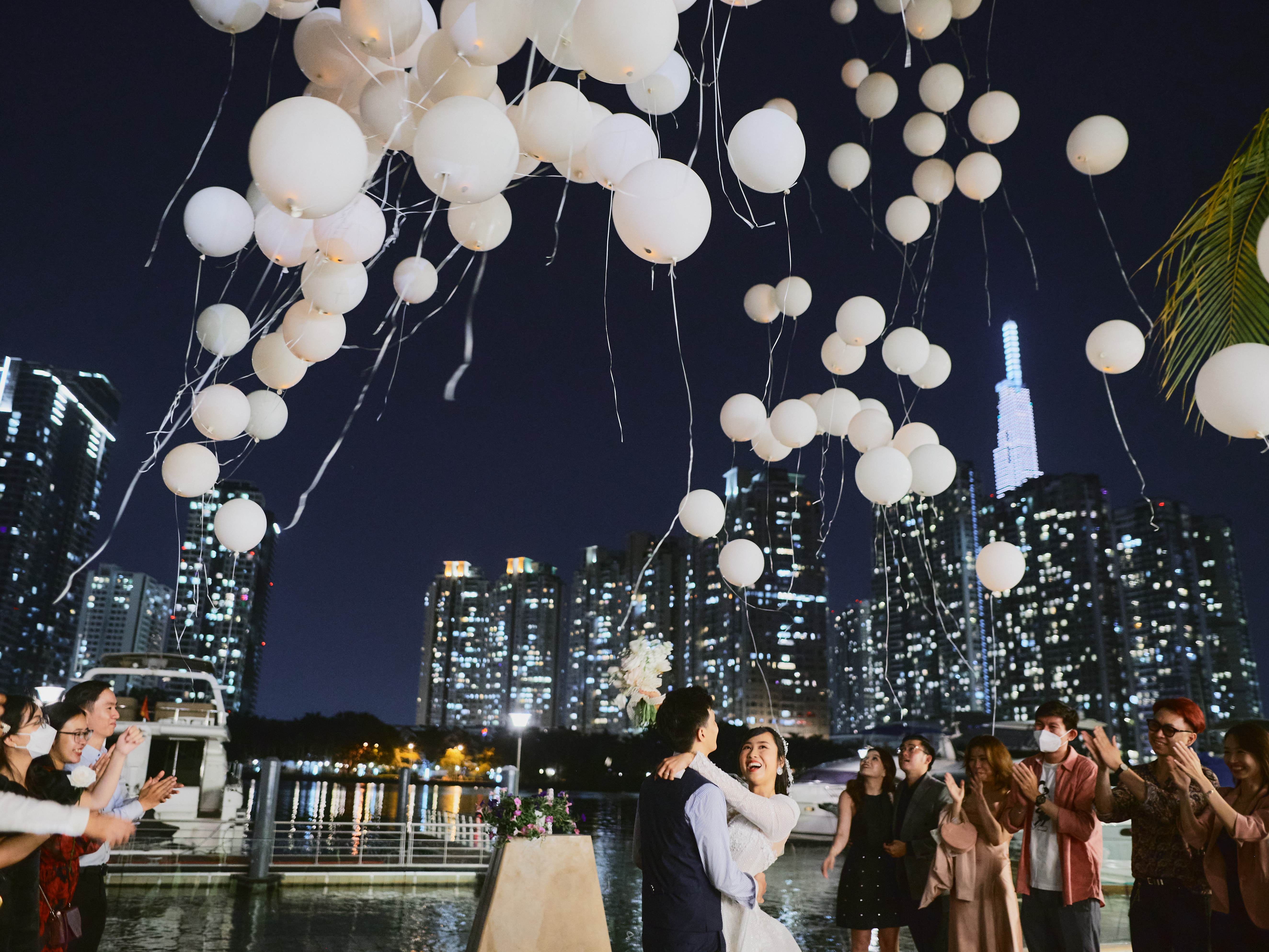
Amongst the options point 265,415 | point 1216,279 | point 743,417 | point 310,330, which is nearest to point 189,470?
point 265,415

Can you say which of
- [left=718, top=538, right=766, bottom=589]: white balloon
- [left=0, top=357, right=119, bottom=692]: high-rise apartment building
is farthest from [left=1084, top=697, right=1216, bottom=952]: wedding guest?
[left=0, top=357, right=119, bottom=692]: high-rise apartment building

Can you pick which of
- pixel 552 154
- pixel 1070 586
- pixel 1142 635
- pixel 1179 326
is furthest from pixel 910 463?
pixel 1142 635

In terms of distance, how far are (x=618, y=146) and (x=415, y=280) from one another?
189 centimetres

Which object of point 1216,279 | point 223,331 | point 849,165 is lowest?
point 1216,279

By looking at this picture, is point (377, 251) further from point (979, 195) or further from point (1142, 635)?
point (1142, 635)

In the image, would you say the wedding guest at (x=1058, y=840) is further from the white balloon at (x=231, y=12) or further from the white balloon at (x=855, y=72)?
the white balloon at (x=231, y=12)

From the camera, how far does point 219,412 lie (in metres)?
5.11

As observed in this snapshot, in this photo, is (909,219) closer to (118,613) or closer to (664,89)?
(664,89)

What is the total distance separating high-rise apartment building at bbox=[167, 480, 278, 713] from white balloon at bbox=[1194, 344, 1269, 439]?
4.80 meters

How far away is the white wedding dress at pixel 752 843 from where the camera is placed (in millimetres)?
2986

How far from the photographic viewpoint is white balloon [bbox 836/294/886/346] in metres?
6.44

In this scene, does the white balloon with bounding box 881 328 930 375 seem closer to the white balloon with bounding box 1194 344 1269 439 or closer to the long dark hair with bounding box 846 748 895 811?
the long dark hair with bounding box 846 748 895 811

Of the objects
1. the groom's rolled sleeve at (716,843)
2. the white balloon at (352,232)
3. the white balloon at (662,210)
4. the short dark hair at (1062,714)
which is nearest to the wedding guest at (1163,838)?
the short dark hair at (1062,714)

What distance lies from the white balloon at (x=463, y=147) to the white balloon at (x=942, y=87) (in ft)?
13.1
